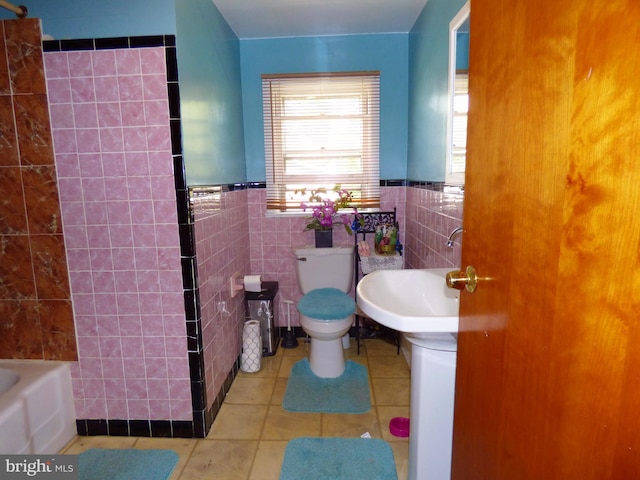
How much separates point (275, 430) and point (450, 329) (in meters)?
1.28

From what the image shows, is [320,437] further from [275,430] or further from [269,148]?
[269,148]

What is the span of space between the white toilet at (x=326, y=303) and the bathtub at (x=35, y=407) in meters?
1.33

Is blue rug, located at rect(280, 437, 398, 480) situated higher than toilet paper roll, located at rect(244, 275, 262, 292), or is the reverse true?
toilet paper roll, located at rect(244, 275, 262, 292)

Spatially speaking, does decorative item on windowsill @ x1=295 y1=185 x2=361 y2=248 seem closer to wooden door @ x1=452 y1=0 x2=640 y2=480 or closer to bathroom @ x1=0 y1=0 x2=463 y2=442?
bathroom @ x1=0 y1=0 x2=463 y2=442

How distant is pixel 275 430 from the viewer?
6.44 feet

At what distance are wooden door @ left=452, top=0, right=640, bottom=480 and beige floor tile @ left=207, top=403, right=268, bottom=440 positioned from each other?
1.38m

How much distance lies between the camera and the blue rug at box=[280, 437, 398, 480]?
5.42ft

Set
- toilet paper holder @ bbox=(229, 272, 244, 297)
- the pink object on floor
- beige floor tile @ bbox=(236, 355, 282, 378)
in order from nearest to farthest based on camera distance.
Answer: the pink object on floor, toilet paper holder @ bbox=(229, 272, 244, 297), beige floor tile @ bbox=(236, 355, 282, 378)

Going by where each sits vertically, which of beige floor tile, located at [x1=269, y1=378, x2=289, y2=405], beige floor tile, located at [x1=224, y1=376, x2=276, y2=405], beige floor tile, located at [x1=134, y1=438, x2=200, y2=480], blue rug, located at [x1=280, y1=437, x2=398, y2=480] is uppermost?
blue rug, located at [x1=280, y1=437, x2=398, y2=480]

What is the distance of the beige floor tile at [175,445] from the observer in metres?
1.81

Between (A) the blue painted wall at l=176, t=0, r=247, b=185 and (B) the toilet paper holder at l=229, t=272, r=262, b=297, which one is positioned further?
(B) the toilet paper holder at l=229, t=272, r=262, b=297

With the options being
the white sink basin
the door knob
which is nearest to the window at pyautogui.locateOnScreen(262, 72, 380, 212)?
the white sink basin

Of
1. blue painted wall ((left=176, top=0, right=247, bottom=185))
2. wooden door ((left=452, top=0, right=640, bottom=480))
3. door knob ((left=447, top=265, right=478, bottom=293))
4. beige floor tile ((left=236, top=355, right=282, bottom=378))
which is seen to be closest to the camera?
wooden door ((left=452, top=0, right=640, bottom=480))

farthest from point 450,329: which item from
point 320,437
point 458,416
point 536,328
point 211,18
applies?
point 211,18
